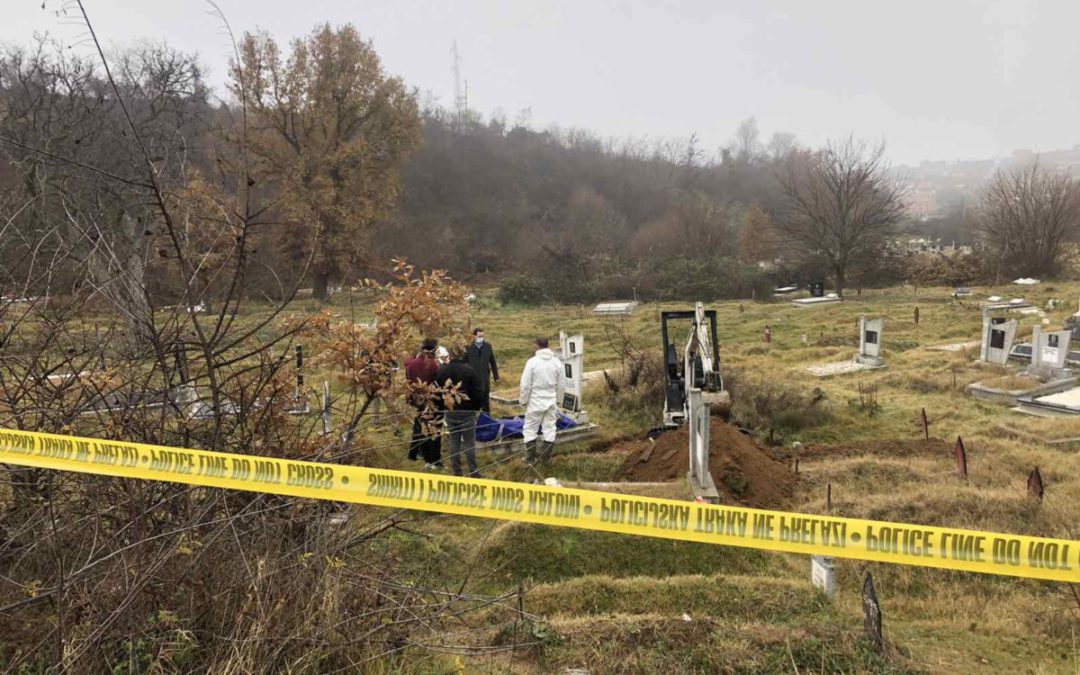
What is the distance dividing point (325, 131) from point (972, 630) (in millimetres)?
39680

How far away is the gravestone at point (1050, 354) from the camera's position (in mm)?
13008

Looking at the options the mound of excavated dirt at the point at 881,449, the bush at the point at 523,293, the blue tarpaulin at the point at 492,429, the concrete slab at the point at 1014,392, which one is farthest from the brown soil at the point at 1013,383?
the bush at the point at 523,293

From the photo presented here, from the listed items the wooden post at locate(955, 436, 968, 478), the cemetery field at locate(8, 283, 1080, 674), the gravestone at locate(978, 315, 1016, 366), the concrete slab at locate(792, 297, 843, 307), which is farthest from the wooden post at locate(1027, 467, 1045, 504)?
the concrete slab at locate(792, 297, 843, 307)

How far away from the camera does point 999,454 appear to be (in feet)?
27.9

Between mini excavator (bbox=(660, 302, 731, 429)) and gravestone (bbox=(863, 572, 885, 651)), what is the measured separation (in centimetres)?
625

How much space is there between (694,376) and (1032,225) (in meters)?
39.3

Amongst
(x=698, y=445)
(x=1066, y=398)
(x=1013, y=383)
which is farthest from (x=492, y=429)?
(x=1013, y=383)

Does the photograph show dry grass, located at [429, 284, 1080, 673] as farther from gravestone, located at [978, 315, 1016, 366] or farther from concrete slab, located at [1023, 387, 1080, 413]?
gravestone, located at [978, 315, 1016, 366]

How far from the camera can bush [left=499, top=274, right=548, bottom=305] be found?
119 feet

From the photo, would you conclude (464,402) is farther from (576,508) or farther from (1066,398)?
(1066,398)

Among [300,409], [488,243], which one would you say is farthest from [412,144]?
[300,409]

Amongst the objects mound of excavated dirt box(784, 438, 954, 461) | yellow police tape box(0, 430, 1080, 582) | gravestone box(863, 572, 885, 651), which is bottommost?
mound of excavated dirt box(784, 438, 954, 461)

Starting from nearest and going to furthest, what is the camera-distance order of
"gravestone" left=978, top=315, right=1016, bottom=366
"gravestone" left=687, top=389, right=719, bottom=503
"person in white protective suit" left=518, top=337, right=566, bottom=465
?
"gravestone" left=687, top=389, right=719, bottom=503 < "person in white protective suit" left=518, top=337, right=566, bottom=465 < "gravestone" left=978, top=315, right=1016, bottom=366

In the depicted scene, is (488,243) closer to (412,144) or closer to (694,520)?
(412,144)
